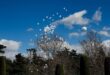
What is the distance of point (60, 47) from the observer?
60562 millimetres

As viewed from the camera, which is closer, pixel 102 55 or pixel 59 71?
pixel 59 71

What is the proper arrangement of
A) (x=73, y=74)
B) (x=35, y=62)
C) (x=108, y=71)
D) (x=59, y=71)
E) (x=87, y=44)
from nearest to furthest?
(x=108, y=71) → (x=59, y=71) → (x=87, y=44) → (x=73, y=74) → (x=35, y=62)

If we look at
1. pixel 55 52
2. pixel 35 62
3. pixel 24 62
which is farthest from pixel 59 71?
pixel 35 62

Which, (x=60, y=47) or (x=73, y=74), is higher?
(x=60, y=47)

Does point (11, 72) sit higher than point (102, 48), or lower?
lower

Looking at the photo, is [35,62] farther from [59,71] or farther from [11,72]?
[59,71]

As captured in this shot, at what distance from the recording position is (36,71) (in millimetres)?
71312

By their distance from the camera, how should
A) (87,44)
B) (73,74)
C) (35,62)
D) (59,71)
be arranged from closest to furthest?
(59,71)
(87,44)
(73,74)
(35,62)

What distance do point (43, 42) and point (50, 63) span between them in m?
4.73

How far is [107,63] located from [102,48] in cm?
2874

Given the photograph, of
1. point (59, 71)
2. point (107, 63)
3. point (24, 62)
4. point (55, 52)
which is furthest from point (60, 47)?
point (107, 63)

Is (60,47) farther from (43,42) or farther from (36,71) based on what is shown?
(36,71)

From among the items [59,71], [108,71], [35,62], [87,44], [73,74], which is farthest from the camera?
[35,62]

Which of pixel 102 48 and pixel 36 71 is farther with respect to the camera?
pixel 36 71
